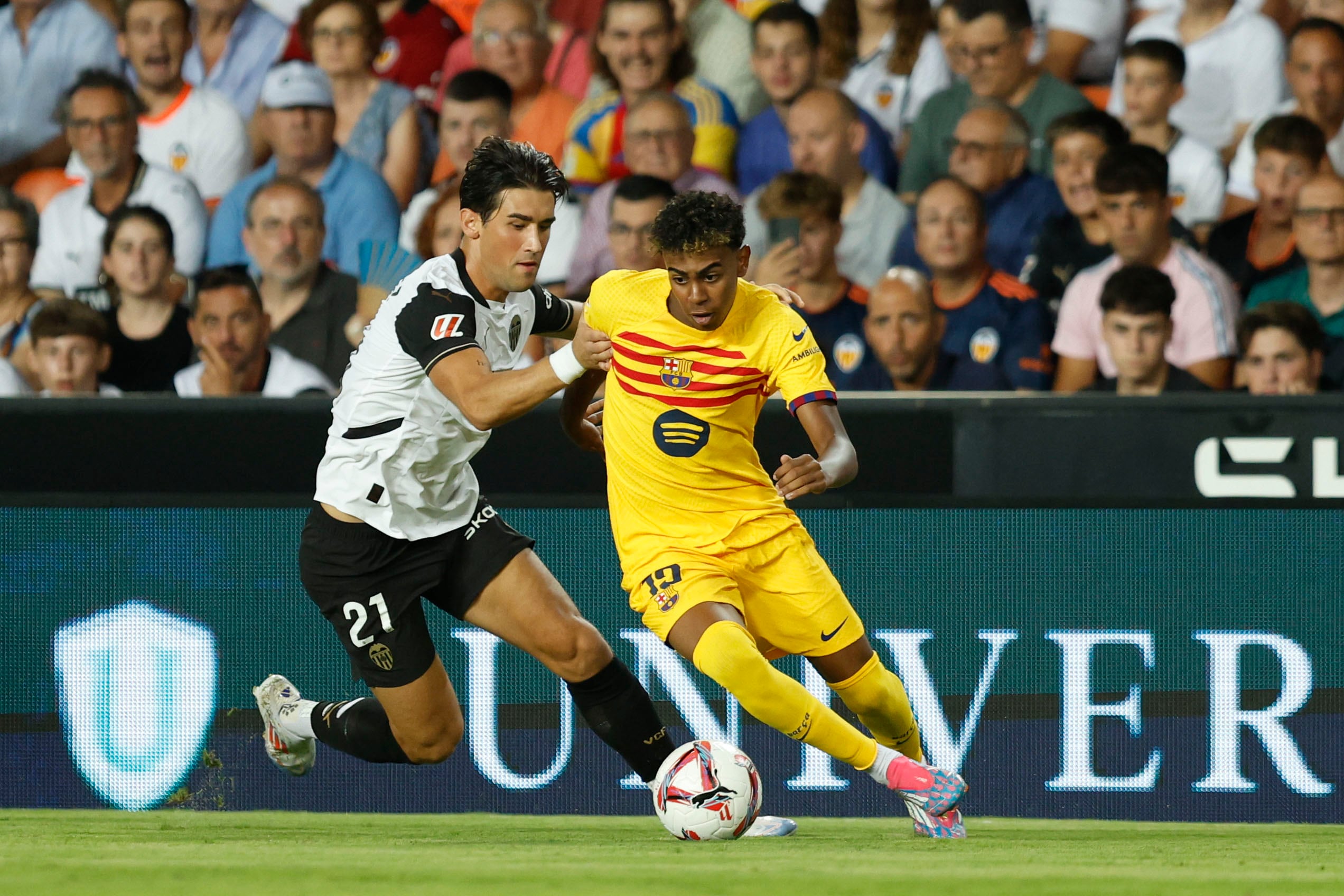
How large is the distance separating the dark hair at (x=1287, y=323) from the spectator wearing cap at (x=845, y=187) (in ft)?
4.97

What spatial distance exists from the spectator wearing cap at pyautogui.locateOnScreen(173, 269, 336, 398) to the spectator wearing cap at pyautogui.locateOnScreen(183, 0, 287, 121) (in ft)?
4.85

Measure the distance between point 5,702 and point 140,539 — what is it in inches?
30.2

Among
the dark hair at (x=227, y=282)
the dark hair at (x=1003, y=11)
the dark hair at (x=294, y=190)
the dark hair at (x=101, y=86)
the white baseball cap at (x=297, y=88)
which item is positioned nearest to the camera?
the dark hair at (x=227, y=282)

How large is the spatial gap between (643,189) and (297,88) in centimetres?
193

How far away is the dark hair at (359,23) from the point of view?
804cm

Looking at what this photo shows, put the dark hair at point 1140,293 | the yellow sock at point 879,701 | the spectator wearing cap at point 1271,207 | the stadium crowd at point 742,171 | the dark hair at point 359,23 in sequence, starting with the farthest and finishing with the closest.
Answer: the dark hair at point 359,23 < the spectator wearing cap at point 1271,207 < the stadium crowd at point 742,171 < the dark hair at point 1140,293 < the yellow sock at point 879,701

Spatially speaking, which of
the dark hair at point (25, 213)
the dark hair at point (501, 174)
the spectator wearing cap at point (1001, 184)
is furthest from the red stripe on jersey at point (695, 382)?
the dark hair at point (25, 213)

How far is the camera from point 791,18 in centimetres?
745

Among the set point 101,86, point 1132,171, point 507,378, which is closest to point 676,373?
point 507,378

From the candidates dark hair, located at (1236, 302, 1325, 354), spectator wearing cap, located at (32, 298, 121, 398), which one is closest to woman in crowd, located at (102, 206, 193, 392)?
spectator wearing cap, located at (32, 298, 121, 398)

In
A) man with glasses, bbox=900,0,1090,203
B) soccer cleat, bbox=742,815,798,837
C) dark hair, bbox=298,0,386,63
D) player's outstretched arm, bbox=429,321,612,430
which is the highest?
dark hair, bbox=298,0,386,63

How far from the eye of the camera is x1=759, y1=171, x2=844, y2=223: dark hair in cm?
693

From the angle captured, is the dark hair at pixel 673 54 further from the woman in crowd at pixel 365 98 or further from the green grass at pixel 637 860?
the green grass at pixel 637 860

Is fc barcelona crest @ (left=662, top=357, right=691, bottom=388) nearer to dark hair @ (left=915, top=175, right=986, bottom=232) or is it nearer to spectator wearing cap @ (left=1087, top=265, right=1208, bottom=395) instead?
spectator wearing cap @ (left=1087, top=265, right=1208, bottom=395)
